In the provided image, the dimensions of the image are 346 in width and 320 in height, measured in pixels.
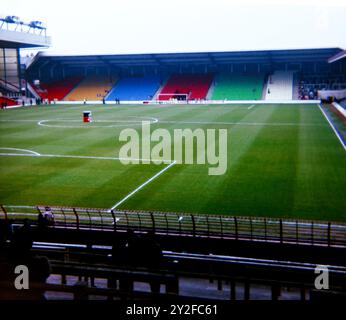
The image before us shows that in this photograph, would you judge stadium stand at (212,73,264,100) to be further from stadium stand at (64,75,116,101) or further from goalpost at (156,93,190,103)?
stadium stand at (64,75,116,101)

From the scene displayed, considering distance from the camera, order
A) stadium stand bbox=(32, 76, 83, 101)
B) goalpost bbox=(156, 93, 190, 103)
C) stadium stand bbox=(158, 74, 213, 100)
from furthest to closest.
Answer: stadium stand bbox=(32, 76, 83, 101)
stadium stand bbox=(158, 74, 213, 100)
goalpost bbox=(156, 93, 190, 103)

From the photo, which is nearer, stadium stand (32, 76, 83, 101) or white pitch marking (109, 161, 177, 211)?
white pitch marking (109, 161, 177, 211)

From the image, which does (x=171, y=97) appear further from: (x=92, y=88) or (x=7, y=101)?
(x=7, y=101)

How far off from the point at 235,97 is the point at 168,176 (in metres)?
57.7

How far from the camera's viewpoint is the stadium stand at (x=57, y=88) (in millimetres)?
88562

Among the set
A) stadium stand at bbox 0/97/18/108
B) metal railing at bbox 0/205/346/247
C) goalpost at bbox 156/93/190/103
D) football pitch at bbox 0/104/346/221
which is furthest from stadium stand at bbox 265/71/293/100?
metal railing at bbox 0/205/346/247

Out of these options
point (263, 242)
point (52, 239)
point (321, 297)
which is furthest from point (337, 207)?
point (321, 297)

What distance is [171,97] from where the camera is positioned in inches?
3250

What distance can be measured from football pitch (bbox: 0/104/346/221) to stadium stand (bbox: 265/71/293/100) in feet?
132

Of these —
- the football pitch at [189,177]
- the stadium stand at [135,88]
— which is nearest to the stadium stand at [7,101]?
the stadium stand at [135,88]

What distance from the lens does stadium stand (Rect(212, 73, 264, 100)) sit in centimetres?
7844

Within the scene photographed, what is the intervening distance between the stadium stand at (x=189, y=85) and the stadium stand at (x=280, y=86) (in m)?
11.4

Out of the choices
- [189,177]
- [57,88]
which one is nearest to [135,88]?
[57,88]

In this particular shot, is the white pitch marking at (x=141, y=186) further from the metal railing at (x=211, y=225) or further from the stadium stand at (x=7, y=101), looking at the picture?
the stadium stand at (x=7, y=101)
